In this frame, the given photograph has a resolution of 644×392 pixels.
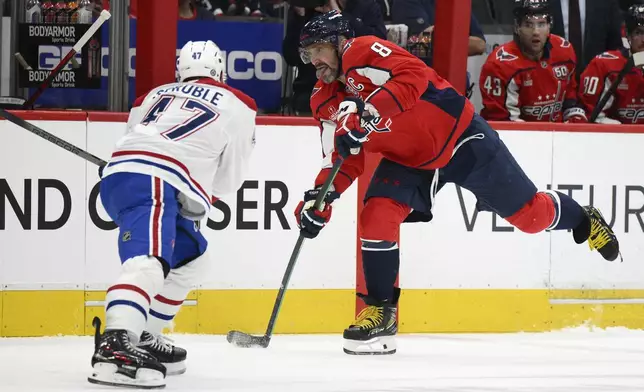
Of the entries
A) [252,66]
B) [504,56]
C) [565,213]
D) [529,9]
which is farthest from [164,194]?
[529,9]

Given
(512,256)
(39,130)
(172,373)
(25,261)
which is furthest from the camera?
(512,256)

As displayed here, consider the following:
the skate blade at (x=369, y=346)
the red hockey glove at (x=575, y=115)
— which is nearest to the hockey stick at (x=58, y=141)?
the skate blade at (x=369, y=346)

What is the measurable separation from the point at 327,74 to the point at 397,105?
416 millimetres

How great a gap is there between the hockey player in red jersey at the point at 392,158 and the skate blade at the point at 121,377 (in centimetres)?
101

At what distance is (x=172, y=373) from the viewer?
13.5ft

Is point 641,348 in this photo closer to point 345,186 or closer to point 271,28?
point 345,186

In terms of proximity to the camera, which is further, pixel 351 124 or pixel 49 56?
pixel 49 56

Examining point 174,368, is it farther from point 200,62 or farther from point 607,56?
point 607,56

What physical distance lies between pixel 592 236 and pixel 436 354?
80 cm

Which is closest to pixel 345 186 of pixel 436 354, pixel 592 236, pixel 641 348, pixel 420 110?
pixel 420 110

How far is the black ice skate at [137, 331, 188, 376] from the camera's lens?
411 cm

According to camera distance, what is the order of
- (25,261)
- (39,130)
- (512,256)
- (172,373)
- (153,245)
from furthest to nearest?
(512,256), (25,261), (39,130), (172,373), (153,245)

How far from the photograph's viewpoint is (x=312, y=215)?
4.45 m

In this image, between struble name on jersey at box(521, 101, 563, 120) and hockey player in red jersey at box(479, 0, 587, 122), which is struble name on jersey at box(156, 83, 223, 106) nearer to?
hockey player in red jersey at box(479, 0, 587, 122)
